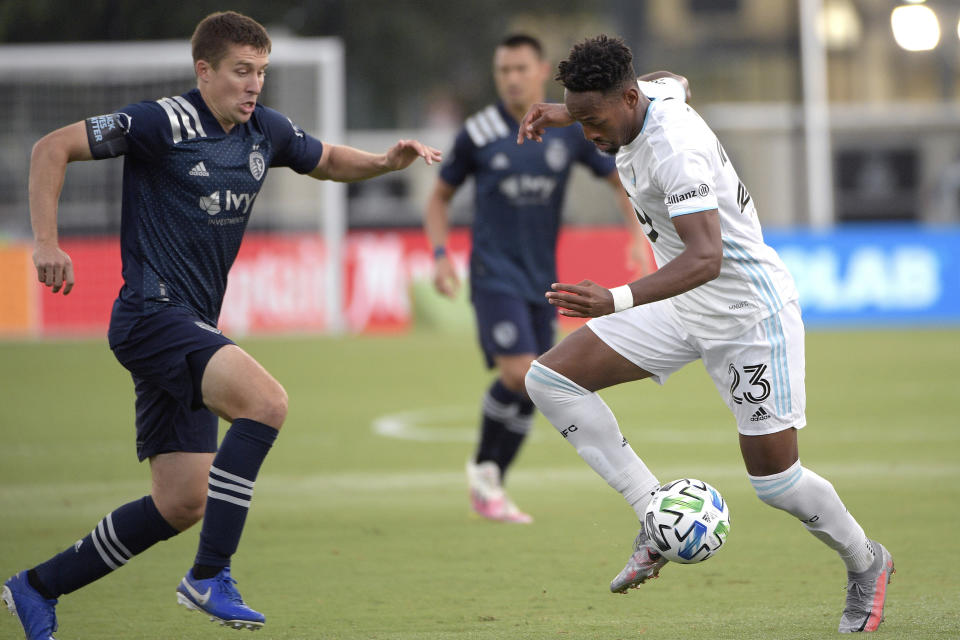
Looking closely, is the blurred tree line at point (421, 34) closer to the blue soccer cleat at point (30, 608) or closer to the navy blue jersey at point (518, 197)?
the navy blue jersey at point (518, 197)

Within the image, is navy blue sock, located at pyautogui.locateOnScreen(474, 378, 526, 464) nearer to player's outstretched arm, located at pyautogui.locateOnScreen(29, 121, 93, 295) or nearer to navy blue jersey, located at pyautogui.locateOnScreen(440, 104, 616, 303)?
navy blue jersey, located at pyautogui.locateOnScreen(440, 104, 616, 303)

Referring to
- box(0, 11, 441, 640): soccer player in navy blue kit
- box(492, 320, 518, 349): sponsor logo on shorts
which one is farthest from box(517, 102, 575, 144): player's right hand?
box(492, 320, 518, 349): sponsor logo on shorts

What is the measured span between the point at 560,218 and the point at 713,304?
129 inches

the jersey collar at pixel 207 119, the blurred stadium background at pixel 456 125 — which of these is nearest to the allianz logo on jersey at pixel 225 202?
the jersey collar at pixel 207 119

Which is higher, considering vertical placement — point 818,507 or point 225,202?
point 225,202

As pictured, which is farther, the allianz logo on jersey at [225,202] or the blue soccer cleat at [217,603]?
the allianz logo on jersey at [225,202]

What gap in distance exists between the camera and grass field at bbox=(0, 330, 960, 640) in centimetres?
555

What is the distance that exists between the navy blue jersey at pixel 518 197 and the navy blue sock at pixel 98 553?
11.0 ft

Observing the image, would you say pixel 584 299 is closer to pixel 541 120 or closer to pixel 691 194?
pixel 691 194

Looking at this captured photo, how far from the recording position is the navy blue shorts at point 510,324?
8.02 meters

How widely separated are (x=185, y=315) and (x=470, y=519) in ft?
10.2

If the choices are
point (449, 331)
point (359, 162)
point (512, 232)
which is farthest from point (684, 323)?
point (449, 331)

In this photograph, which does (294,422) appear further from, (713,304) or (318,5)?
(318,5)

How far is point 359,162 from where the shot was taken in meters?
5.94
